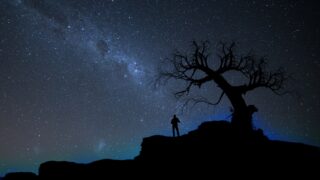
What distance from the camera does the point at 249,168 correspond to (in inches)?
530

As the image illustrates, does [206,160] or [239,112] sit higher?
[239,112]

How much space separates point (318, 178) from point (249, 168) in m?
2.99

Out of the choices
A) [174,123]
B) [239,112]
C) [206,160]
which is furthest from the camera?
[174,123]

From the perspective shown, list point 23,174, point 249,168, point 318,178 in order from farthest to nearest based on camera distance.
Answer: point 23,174 < point 249,168 < point 318,178

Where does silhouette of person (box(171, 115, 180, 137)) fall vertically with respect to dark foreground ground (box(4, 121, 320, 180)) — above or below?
above

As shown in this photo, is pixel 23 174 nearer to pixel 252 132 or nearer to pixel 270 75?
pixel 252 132

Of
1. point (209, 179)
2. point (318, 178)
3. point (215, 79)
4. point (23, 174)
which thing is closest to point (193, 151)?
point (209, 179)

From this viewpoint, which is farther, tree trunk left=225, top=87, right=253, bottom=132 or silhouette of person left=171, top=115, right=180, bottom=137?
silhouette of person left=171, top=115, right=180, bottom=137

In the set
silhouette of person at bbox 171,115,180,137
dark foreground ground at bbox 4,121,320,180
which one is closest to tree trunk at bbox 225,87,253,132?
dark foreground ground at bbox 4,121,320,180

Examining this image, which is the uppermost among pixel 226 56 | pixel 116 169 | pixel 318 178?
pixel 226 56

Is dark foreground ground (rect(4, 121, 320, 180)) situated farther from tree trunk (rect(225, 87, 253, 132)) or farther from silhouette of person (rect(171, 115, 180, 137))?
silhouette of person (rect(171, 115, 180, 137))

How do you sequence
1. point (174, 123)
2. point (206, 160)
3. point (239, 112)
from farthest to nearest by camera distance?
1. point (174, 123)
2. point (239, 112)
3. point (206, 160)

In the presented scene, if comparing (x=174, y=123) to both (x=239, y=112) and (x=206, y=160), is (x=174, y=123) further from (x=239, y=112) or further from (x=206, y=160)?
(x=206, y=160)

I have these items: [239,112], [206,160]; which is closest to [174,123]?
[239,112]
